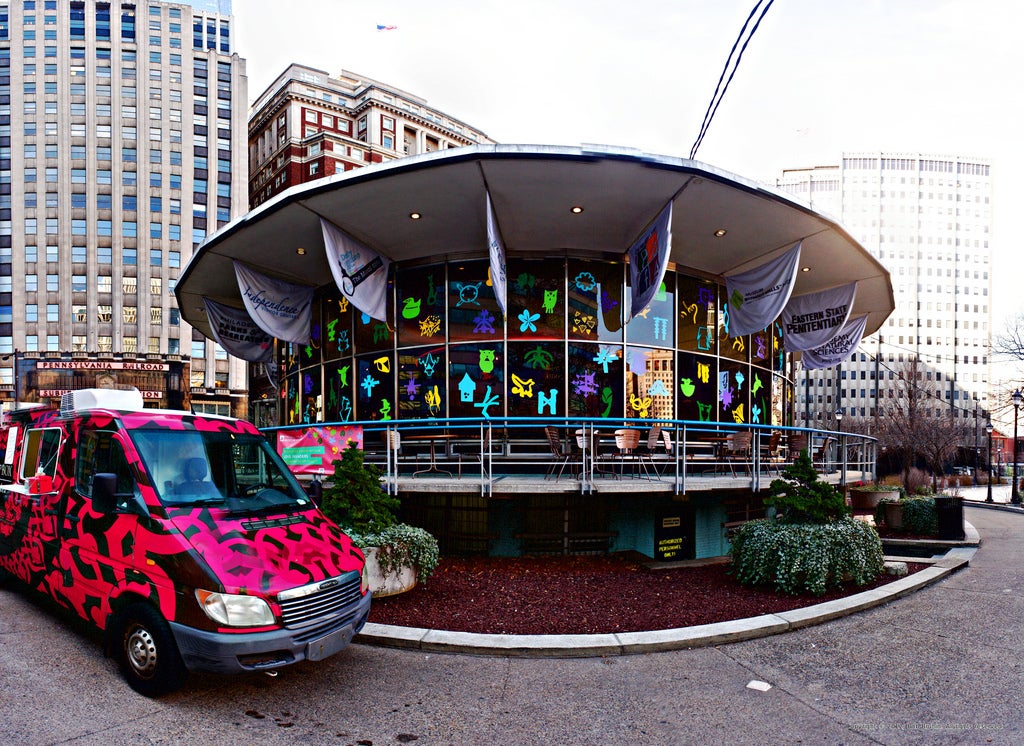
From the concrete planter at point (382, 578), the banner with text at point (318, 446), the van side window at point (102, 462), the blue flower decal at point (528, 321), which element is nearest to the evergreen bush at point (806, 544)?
the concrete planter at point (382, 578)

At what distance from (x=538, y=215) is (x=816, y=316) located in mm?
9086

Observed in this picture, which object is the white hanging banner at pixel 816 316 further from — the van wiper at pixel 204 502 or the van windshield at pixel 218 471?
the van wiper at pixel 204 502

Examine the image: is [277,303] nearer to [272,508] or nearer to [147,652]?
[272,508]

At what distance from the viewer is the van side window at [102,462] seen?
225 inches

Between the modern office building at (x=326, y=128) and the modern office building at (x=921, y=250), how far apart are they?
91.2 metres

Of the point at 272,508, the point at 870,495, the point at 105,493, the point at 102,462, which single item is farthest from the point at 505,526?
the point at 870,495

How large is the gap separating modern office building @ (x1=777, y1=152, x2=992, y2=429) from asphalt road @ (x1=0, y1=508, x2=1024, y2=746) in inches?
5346

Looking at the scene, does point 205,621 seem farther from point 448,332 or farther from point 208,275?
point 208,275

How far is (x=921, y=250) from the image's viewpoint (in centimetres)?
14075

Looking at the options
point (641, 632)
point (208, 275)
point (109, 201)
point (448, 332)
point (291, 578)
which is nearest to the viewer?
point (291, 578)

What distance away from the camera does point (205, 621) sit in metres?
4.84

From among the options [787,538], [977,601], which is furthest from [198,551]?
[977,601]

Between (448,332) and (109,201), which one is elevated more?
(109,201)

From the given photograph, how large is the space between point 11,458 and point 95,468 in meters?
2.76
